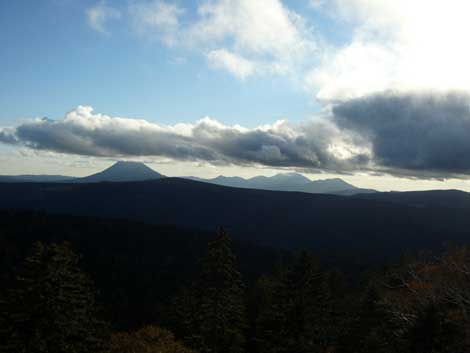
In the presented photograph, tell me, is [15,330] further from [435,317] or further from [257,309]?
[257,309]

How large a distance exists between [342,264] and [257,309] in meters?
154

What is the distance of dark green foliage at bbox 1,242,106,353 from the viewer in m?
20.8

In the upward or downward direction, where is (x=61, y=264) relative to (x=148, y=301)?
upward

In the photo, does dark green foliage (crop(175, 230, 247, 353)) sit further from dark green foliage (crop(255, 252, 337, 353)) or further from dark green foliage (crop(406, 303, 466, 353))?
dark green foliage (crop(406, 303, 466, 353))

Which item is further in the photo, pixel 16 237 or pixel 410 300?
pixel 16 237

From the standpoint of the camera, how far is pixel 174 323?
155 ft

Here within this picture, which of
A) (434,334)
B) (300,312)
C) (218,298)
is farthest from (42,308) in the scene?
(434,334)

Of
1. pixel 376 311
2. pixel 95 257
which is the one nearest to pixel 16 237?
pixel 95 257

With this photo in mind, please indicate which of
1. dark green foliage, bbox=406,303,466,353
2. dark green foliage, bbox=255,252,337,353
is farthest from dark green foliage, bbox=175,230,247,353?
dark green foliage, bbox=406,303,466,353

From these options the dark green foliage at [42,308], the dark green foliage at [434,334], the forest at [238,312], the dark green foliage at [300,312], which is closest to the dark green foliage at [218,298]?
the forest at [238,312]

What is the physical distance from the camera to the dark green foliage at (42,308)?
2080 cm

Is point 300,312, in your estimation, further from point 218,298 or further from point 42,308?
point 42,308

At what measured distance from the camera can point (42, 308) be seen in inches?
835

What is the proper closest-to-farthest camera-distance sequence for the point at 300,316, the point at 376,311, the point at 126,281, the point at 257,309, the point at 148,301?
1. the point at 300,316
2. the point at 376,311
3. the point at 257,309
4. the point at 148,301
5. the point at 126,281
